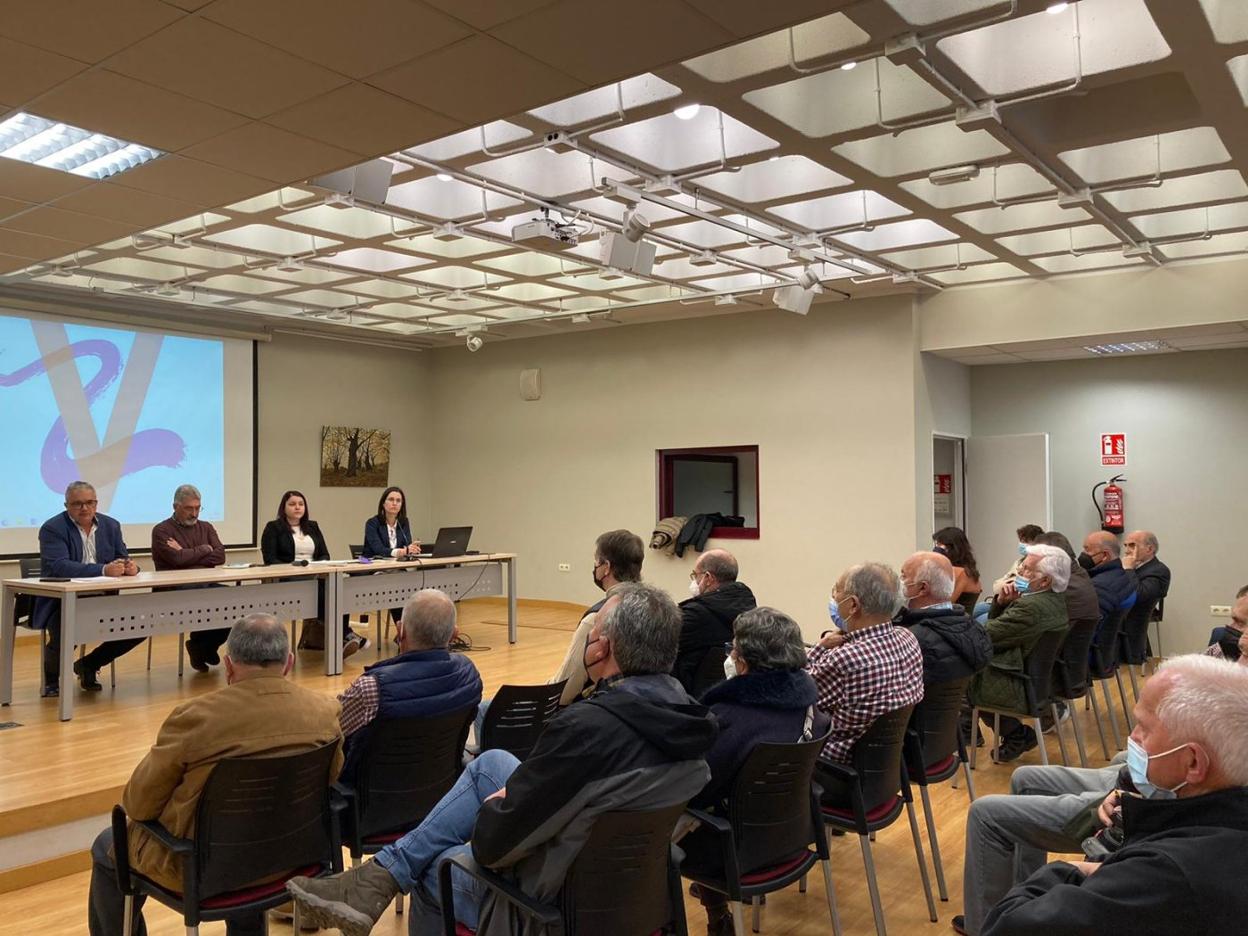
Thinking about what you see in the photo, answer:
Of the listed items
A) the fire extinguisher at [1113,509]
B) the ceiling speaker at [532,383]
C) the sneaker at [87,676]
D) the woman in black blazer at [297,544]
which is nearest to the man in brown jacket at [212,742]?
the sneaker at [87,676]

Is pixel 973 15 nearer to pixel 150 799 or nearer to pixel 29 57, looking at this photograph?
pixel 29 57

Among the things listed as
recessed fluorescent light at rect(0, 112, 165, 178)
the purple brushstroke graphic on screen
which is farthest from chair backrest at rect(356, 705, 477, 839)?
the purple brushstroke graphic on screen

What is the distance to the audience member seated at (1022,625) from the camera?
15.4 ft

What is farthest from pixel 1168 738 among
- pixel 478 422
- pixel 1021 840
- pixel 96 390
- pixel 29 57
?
pixel 478 422

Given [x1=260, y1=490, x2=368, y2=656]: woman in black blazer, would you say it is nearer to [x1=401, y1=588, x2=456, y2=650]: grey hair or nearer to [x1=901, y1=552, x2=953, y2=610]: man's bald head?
[x1=401, y1=588, x2=456, y2=650]: grey hair

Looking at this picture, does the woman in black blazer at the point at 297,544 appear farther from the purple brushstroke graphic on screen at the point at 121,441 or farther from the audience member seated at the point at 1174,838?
the audience member seated at the point at 1174,838

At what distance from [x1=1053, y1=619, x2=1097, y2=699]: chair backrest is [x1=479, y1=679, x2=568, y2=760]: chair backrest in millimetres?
2928

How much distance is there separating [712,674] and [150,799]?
2.30 metres

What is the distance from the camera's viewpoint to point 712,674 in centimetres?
420

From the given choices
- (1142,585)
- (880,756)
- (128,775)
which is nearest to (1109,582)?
(1142,585)

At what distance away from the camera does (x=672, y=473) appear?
34.9ft

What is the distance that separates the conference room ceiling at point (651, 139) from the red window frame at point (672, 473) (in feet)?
6.65

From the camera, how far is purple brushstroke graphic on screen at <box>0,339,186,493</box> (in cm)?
873

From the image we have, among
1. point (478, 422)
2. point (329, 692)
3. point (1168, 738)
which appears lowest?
point (329, 692)
